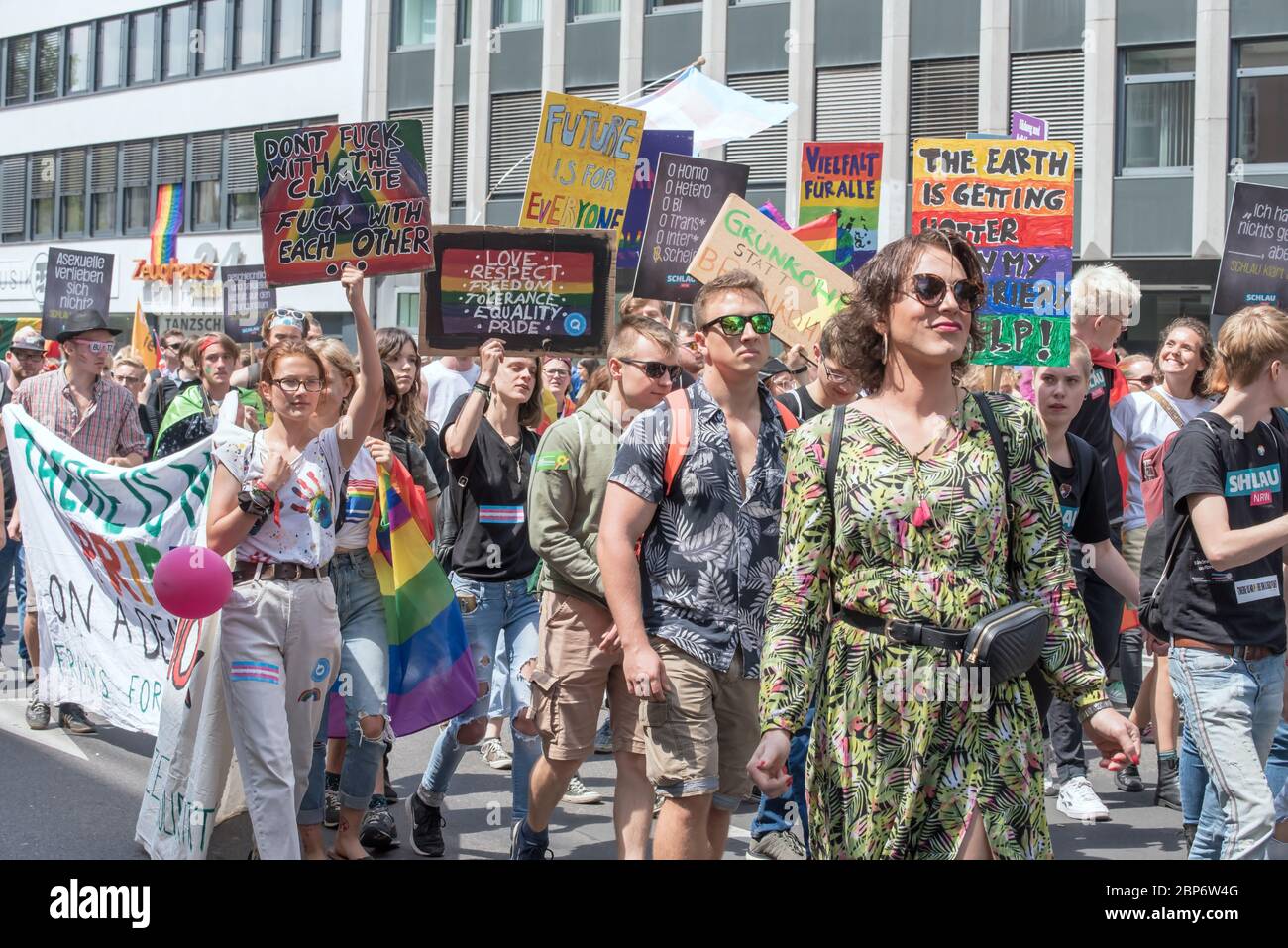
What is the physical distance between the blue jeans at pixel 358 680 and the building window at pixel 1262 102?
20978mm

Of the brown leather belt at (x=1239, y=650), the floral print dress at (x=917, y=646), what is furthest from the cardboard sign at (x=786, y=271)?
the floral print dress at (x=917, y=646)

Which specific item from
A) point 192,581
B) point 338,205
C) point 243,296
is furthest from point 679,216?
point 243,296

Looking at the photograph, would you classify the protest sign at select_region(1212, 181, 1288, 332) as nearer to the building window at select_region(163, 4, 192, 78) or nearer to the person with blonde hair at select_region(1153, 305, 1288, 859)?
the person with blonde hair at select_region(1153, 305, 1288, 859)

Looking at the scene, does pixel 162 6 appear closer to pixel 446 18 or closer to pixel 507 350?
pixel 446 18

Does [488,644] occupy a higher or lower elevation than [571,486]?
lower

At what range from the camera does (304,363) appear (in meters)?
5.48

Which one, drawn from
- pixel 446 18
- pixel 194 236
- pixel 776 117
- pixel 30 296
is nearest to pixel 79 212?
pixel 30 296

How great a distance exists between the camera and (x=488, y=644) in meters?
6.73

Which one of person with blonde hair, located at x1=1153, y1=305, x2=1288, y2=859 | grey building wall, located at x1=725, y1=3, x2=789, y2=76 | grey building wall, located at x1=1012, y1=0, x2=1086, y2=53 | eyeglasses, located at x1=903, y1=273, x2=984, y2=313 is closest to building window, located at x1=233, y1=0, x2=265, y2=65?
grey building wall, located at x1=725, y1=3, x2=789, y2=76

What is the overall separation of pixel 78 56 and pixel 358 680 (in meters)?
40.6

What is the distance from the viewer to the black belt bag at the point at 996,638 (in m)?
3.30

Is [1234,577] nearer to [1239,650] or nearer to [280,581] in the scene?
[1239,650]
